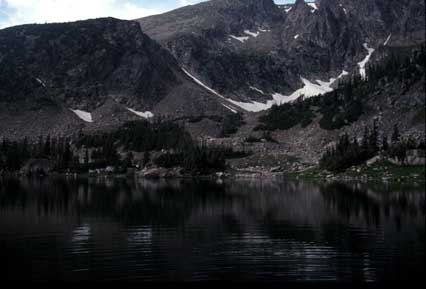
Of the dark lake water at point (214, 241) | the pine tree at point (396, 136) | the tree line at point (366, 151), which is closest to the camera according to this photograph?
the dark lake water at point (214, 241)

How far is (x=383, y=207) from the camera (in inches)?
3068

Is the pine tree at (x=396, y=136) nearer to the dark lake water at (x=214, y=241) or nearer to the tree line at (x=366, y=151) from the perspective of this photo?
the tree line at (x=366, y=151)

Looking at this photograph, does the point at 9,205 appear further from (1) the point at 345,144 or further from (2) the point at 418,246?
(1) the point at 345,144

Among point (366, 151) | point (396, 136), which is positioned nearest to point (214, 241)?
point (366, 151)

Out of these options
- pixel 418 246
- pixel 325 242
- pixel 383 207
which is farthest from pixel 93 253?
pixel 383 207

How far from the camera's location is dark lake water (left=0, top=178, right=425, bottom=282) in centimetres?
3494

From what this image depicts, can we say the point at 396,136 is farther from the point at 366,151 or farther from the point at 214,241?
the point at 214,241

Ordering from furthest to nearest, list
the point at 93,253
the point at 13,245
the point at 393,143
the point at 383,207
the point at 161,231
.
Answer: the point at 393,143 < the point at 383,207 < the point at 161,231 < the point at 13,245 < the point at 93,253

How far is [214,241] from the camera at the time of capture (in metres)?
47.7

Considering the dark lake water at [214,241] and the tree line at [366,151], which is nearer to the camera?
the dark lake water at [214,241]

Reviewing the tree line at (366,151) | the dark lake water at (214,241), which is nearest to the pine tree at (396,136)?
the tree line at (366,151)

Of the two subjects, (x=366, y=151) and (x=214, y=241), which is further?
(x=366, y=151)

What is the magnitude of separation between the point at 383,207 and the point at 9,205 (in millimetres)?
53473

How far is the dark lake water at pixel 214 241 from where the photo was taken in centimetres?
3494
